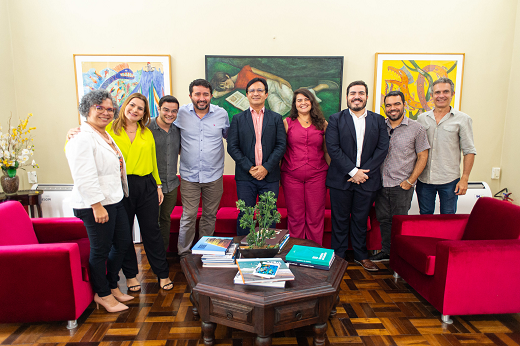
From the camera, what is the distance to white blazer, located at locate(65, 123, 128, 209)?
1.92 m

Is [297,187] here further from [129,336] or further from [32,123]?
[32,123]

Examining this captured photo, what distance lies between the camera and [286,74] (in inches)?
148

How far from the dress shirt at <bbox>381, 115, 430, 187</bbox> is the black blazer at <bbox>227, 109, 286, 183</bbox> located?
1063 mm

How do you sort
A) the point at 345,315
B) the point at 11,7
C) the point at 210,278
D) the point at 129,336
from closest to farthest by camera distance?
the point at 210,278 → the point at 129,336 → the point at 345,315 → the point at 11,7

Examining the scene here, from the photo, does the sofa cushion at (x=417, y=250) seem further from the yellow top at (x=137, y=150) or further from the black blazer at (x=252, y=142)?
the yellow top at (x=137, y=150)

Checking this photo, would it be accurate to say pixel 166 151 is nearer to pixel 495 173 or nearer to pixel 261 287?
pixel 261 287

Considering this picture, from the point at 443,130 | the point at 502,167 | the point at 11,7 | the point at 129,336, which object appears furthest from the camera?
the point at 502,167

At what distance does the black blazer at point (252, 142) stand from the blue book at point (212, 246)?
85cm

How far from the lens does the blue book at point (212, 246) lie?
6.67ft

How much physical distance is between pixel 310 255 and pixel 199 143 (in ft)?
4.94

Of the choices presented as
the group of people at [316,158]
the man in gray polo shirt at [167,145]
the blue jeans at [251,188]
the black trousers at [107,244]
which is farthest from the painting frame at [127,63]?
the black trousers at [107,244]

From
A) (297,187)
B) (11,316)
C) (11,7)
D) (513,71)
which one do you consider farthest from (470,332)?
(11,7)

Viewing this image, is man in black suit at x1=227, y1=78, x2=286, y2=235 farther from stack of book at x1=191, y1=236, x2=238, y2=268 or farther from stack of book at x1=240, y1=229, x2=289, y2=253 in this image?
stack of book at x1=191, y1=236, x2=238, y2=268

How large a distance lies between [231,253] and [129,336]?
2.79ft
